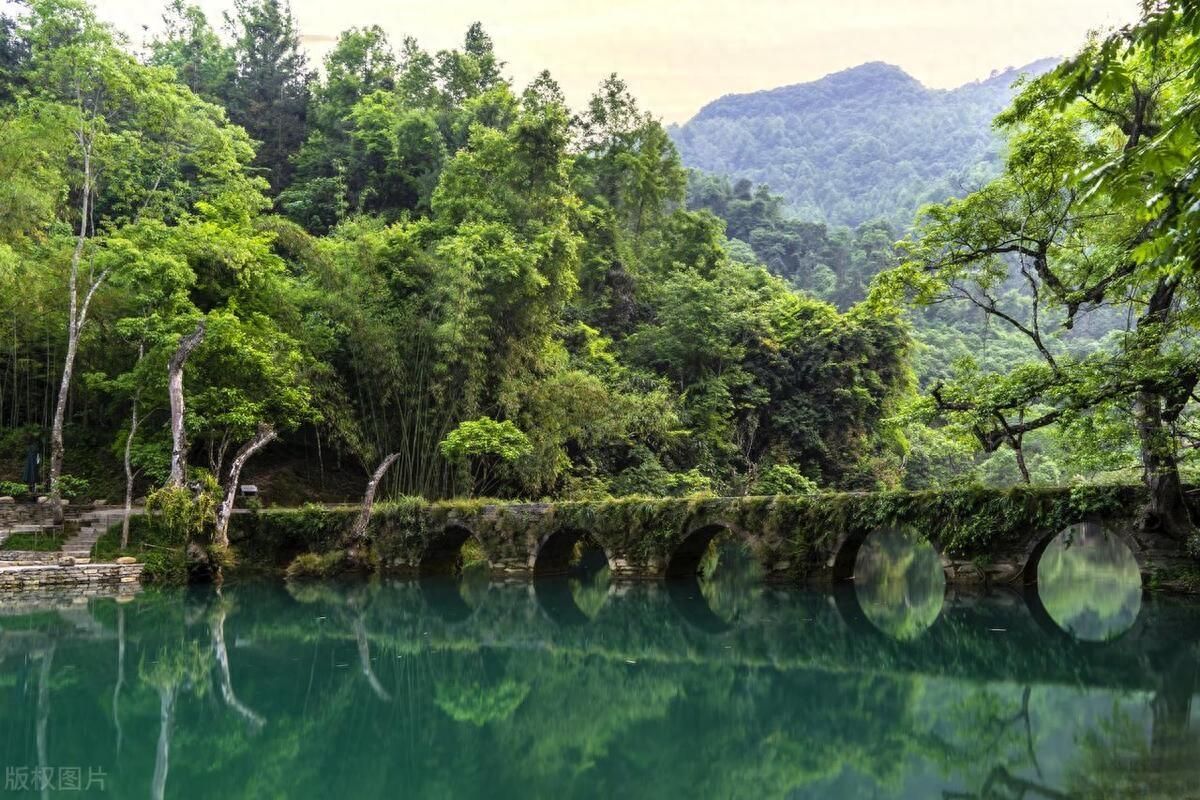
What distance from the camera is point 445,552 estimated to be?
23.5m

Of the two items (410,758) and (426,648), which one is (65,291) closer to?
(426,648)

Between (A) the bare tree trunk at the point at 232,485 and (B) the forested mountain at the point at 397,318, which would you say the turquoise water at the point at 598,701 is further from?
(B) the forested mountain at the point at 397,318

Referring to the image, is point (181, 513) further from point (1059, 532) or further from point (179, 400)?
point (1059, 532)

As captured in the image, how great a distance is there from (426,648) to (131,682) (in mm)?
3840

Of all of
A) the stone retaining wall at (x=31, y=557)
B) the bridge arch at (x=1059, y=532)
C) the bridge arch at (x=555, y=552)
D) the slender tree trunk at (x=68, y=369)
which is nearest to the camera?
the bridge arch at (x=1059, y=532)

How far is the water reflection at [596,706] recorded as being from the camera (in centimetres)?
710

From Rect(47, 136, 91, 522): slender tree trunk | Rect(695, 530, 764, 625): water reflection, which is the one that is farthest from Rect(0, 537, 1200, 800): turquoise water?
Rect(47, 136, 91, 522): slender tree trunk

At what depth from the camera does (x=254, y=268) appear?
2308 centimetres

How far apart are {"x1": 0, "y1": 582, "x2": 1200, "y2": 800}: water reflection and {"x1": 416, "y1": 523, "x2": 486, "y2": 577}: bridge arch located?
6.19 meters

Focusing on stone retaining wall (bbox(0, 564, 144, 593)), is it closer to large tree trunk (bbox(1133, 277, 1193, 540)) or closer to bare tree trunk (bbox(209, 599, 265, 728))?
bare tree trunk (bbox(209, 599, 265, 728))

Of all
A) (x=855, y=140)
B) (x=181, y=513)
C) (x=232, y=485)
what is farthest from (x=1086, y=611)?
(x=855, y=140)

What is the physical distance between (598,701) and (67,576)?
1420 centimetres

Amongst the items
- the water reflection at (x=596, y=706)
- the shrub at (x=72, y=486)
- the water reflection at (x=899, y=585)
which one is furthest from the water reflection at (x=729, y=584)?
the shrub at (x=72, y=486)

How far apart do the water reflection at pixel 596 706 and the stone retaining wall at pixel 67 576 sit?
337cm
